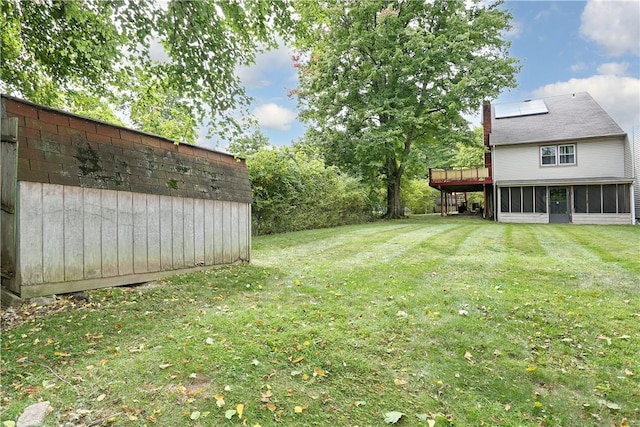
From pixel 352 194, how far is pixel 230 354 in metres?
14.1

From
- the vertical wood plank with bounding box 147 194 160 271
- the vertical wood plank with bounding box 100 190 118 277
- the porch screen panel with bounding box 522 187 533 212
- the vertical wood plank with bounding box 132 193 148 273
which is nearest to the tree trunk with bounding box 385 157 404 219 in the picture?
the porch screen panel with bounding box 522 187 533 212

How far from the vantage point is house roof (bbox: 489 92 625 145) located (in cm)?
1825

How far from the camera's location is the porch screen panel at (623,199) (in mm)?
17172

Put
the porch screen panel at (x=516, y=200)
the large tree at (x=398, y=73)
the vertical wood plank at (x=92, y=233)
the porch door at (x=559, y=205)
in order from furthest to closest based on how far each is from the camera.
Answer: the porch screen panel at (x=516, y=200) → the porch door at (x=559, y=205) → the large tree at (x=398, y=73) → the vertical wood plank at (x=92, y=233)

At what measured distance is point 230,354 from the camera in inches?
117

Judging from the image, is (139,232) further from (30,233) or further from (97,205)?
(30,233)

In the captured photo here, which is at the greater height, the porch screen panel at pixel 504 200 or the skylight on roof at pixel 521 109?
the skylight on roof at pixel 521 109

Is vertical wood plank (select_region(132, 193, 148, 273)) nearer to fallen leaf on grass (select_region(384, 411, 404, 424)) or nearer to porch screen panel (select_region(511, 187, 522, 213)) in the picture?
fallen leaf on grass (select_region(384, 411, 404, 424))

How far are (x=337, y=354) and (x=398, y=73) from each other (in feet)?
59.9

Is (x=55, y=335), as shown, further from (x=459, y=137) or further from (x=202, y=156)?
(x=459, y=137)

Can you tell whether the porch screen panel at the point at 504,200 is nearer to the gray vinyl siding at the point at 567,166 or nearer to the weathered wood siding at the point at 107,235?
the gray vinyl siding at the point at 567,166

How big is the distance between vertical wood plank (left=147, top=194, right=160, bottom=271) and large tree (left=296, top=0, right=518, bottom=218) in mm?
14287

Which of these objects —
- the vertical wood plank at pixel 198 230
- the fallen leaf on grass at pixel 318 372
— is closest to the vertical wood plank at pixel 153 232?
the vertical wood plank at pixel 198 230

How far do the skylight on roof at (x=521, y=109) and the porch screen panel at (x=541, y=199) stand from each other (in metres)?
5.64
